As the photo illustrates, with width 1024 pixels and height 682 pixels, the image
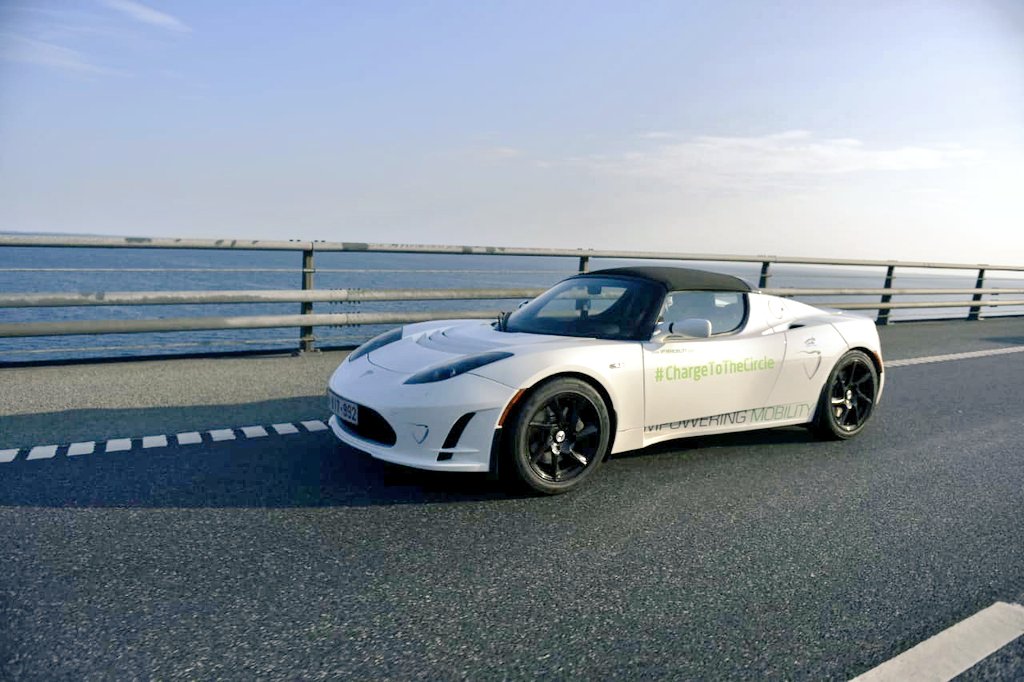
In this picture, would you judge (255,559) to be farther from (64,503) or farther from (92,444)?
(92,444)

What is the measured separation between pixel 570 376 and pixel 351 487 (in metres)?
1.31

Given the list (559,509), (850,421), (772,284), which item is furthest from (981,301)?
(559,509)

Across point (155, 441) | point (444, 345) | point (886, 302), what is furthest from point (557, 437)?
point (886, 302)

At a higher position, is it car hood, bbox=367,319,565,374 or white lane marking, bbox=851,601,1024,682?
car hood, bbox=367,319,565,374

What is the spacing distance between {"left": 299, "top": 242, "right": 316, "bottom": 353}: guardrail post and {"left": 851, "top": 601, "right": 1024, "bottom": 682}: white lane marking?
279 inches

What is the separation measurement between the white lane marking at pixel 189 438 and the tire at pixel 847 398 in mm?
4158

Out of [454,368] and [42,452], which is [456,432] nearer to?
[454,368]

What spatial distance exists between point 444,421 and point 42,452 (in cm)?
250

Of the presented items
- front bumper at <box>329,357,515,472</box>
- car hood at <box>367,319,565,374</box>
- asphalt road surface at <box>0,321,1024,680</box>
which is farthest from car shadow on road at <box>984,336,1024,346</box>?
front bumper at <box>329,357,515,472</box>

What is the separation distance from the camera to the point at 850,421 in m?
5.93

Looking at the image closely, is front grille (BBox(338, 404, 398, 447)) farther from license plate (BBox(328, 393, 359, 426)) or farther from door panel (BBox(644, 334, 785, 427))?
door panel (BBox(644, 334, 785, 427))

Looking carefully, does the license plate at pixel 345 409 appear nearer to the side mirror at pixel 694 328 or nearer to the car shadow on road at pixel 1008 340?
the side mirror at pixel 694 328

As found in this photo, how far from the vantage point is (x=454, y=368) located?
436cm

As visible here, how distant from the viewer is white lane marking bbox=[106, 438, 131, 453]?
487cm
